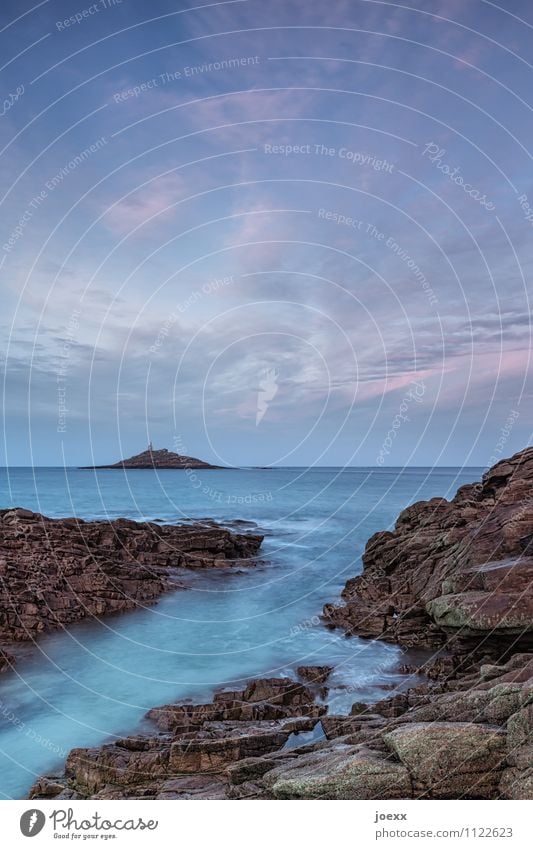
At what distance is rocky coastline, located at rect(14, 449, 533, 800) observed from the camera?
21.9 feet

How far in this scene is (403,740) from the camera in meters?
6.90

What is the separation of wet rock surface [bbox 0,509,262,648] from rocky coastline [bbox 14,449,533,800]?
7.99 m

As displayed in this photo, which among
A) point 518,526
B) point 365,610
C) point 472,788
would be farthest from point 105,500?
point 472,788

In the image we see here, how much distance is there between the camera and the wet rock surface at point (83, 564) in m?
19.5

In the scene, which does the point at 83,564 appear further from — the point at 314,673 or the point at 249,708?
the point at 249,708

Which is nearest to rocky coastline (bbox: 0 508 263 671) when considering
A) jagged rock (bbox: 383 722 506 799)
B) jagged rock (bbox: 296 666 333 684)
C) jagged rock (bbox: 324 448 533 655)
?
jagged rock (bbox: 296 666 333 684)

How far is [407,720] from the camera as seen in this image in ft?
27.6

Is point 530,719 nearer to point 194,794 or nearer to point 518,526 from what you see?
point 194,794

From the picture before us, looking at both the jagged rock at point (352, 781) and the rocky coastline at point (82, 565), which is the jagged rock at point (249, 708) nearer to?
the jagged rock at point (352, 781)

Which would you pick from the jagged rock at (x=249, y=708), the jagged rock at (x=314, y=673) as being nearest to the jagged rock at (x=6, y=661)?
the jagged rock at (x=249, y=708)

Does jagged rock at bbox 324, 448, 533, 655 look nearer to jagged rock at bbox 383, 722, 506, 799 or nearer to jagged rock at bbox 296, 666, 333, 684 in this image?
jagged rock at bbox 296, 666, 333, 684

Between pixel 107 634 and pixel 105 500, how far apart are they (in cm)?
6322

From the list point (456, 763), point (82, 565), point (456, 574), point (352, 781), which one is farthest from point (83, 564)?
point (456, 763)
